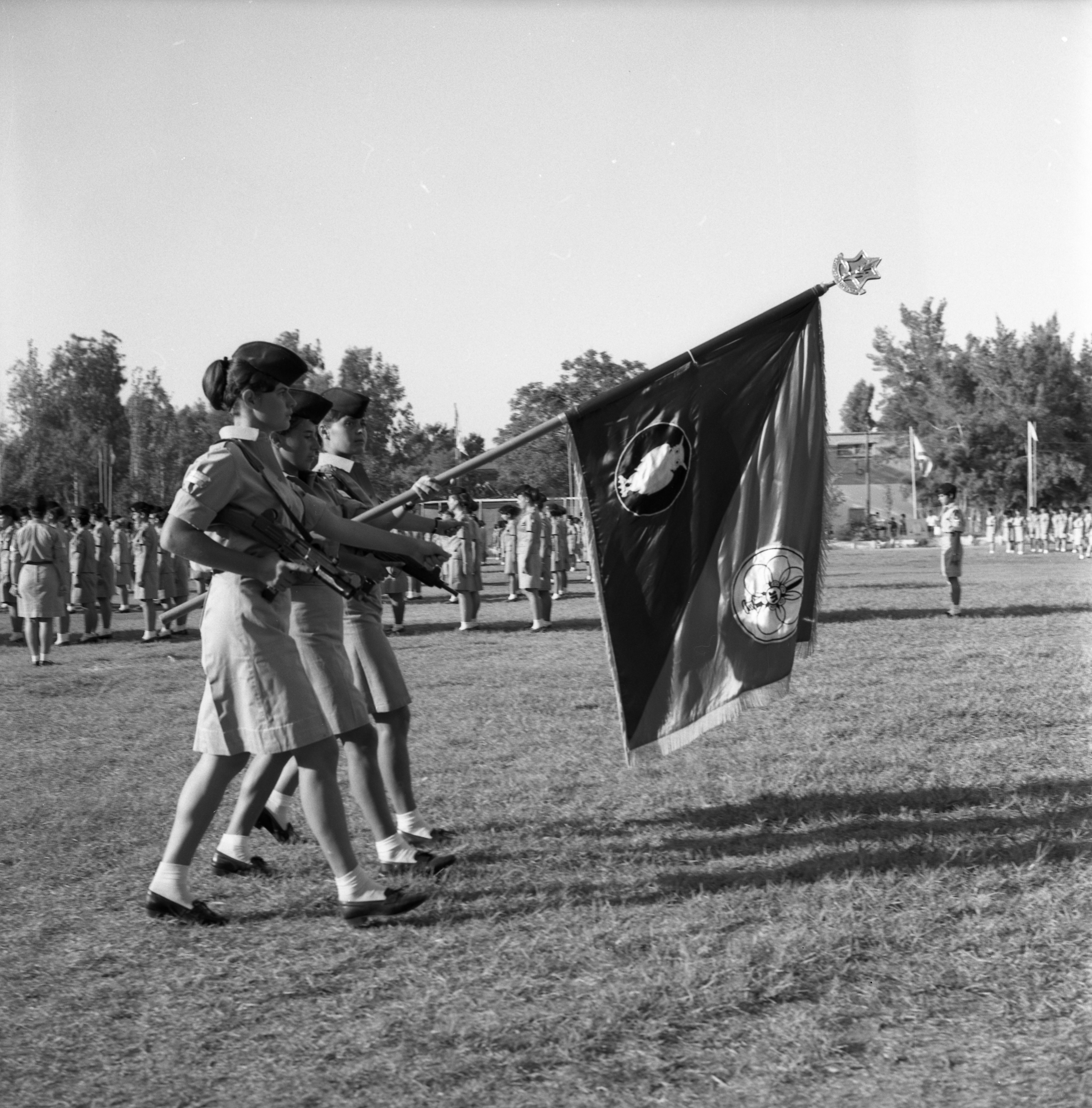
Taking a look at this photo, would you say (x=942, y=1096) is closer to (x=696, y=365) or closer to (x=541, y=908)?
(x=541, y=908)

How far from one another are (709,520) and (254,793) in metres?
2.13

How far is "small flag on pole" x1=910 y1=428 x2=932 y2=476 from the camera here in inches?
2290

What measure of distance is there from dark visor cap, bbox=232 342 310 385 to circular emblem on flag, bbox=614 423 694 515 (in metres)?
1.33

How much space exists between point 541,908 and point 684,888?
0.57 meters

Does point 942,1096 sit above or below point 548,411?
below

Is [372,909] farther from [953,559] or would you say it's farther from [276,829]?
[953,559]

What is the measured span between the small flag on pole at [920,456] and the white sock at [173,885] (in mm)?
55420

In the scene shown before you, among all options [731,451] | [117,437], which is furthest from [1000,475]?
[731,451]

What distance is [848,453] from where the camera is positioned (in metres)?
91.6

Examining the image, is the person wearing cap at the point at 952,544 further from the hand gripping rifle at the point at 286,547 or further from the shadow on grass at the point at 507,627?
the hand gripping rifle at the point at 286,547

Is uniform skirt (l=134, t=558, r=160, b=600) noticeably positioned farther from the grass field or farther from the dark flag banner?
the dark flag banner

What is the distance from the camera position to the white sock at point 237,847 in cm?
491

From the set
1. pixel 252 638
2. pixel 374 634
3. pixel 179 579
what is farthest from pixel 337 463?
pixel 179 579

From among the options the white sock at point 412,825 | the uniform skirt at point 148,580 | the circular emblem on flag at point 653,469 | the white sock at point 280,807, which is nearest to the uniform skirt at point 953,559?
the uniform skirt at point 148,580
